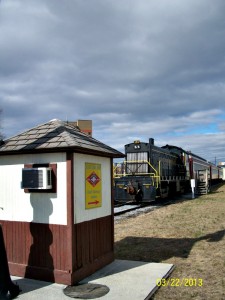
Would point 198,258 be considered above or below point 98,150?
below

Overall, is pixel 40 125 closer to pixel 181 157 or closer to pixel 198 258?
pixel 198 258

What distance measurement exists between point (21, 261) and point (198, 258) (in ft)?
12.6

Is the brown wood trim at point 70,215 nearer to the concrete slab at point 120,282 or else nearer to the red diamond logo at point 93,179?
the concrete slab at point 120,282

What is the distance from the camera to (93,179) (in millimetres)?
6336

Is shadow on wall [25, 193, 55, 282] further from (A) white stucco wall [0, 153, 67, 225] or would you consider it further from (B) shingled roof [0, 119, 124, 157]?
(B) shingled roof [0, 119, 124, 157]

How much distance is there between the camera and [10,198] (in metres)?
6.18

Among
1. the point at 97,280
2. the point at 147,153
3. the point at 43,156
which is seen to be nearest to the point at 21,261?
the point at 97,280

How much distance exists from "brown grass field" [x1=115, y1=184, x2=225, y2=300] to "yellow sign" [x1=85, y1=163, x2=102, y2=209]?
1.87 meters

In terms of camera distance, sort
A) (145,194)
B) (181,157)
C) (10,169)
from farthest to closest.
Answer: (181,157), (145,194), (10,169)

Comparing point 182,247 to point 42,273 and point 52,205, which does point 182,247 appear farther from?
Result: point 52,205

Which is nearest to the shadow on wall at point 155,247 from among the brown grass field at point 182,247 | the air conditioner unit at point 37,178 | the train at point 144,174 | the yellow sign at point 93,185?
the brown grass field at point 182,247

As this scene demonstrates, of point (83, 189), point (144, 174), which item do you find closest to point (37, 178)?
point (83, 189)

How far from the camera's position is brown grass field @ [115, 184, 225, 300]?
5.62m

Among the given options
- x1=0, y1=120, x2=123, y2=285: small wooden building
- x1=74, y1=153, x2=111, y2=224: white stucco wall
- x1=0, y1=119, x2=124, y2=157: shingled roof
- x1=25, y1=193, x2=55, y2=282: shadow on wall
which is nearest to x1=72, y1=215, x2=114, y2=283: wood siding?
x1=0, y1=120, x2=123, y2=285: small wooden building
